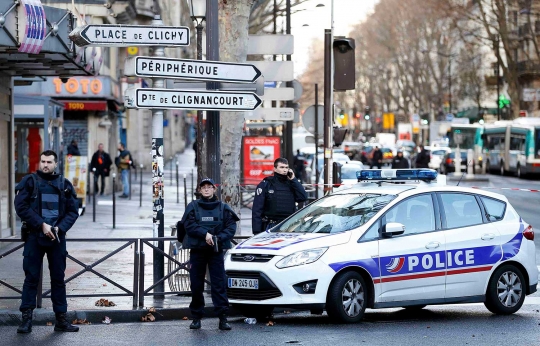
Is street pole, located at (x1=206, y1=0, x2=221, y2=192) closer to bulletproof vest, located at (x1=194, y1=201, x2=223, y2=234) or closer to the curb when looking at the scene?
the curb

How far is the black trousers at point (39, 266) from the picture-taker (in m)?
10.8

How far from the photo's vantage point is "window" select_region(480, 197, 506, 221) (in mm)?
12625

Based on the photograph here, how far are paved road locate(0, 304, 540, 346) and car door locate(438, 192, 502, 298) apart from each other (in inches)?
15.7

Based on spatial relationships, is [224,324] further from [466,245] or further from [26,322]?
[466,245]

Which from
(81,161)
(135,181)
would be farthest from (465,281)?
(135,181)

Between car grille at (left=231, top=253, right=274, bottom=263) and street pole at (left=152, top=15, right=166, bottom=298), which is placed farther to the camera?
street pole at (left=152, top=15, right=166, bottom=298)

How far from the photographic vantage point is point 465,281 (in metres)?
12.1

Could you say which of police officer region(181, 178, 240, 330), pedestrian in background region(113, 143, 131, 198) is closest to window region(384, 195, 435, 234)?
police officer region(181, 178, 240, 330)

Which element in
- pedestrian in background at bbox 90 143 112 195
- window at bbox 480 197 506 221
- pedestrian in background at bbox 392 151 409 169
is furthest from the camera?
pedestrian in background at bbox 392 151 409 169

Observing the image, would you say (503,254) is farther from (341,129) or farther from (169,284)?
(341,129)

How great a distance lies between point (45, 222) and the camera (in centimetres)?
1064

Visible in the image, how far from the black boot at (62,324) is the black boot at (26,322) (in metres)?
0.27

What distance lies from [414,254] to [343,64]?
9.59 meters

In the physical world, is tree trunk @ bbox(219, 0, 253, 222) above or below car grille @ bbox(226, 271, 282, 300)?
above
